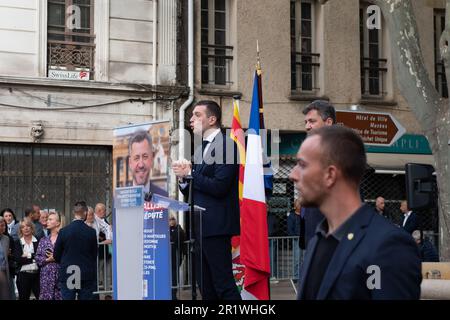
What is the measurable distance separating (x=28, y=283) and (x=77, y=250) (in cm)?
193

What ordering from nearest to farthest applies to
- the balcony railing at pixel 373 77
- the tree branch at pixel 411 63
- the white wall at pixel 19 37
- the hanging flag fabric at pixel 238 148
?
the hanging flag fabric at pixel 238 148, the tree branch at pixel 411 63, the white wall at pixel 19 37, the balcony railing at pixel 373 77

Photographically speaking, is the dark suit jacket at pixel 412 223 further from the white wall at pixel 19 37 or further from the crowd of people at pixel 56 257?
the white wall at pixel 19 37

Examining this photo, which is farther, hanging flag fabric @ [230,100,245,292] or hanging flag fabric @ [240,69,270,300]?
hanging flag fabric @ [230,100,245,292]

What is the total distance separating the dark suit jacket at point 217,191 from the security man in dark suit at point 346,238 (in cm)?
438

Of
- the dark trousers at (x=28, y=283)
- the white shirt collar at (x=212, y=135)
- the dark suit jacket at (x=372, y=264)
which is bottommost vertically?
the dark trousers at (x=28, y=283)

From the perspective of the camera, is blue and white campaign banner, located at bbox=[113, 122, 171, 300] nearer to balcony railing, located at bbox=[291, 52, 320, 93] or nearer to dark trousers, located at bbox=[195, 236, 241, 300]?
dark trousers, located at bbox=[195, 236, 241, 300]

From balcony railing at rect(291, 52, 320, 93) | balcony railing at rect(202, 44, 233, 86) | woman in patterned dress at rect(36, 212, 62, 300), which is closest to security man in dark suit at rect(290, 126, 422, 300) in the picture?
woman in patterned dress at rect(36, 212, 62, 300)

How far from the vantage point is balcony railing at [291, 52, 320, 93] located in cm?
2167

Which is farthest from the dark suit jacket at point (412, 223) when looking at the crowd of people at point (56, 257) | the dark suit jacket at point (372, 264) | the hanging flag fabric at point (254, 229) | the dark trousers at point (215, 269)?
the dark suit jacket at point (372, 264)

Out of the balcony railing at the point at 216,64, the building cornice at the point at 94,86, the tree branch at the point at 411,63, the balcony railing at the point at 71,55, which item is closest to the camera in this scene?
the tree branch at the point at 411,63

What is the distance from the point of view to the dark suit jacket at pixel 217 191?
8.30 metres

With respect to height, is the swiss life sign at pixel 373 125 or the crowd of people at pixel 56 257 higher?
the swiss life sign at pixel 373 125

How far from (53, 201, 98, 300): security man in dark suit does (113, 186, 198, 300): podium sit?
3.72 meters
